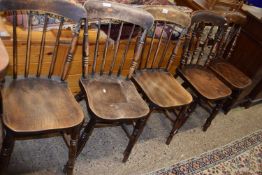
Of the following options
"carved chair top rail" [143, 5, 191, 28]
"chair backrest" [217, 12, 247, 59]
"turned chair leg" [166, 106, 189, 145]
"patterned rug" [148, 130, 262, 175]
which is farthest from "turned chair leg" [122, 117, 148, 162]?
"chair backrest" [217, 12, 247, 59]

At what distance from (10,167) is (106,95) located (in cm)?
76

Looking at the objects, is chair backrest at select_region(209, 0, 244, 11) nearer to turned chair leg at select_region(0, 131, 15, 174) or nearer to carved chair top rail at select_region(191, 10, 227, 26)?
carved chair top rail at select_region(191, 10, 227, 26)

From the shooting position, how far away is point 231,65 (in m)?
2.69

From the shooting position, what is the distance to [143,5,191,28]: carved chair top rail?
73.0 inches

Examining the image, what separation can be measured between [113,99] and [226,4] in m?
3.10

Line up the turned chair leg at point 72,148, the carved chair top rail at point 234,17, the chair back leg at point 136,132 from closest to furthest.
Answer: the turned chair leg at point 72,148
the chair back leg at point 136,132
the carved chair top rail at point 234,17

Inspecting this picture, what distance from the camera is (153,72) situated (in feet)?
6.99

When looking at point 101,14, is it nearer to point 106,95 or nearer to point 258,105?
point 106,95

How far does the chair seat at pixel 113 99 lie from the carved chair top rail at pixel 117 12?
16.3 inches

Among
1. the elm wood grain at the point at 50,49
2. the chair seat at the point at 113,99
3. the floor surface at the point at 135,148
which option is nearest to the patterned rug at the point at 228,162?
the floor surface at the point at 135,148

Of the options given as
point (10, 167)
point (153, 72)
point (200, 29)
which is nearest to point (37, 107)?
point (10, 167)

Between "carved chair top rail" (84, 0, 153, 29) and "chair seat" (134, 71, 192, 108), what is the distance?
41 centimetres

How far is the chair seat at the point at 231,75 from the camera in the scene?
8.06ft

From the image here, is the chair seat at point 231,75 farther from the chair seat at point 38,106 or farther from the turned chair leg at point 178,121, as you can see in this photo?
the chair seat at point 38,106
